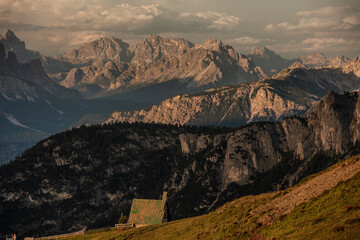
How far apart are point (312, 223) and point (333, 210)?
13.5 feet

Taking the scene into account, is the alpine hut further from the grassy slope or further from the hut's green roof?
the grassy slope

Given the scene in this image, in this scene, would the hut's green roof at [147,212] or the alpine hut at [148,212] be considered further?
the hut's green roof at [147,212]

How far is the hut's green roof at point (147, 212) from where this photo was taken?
162250 millimetres

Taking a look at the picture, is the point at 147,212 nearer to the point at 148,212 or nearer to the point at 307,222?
the point at 148,212

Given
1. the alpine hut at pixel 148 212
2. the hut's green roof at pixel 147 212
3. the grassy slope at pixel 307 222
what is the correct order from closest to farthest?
the grassy slope at pixel 307 222
the alpine hut at pixel 148 212
the hut's green roof at pixel 147 212

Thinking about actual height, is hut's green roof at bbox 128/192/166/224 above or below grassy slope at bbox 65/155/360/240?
below

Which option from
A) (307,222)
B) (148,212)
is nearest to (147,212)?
(148,212)

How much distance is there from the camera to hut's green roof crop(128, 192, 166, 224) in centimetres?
16225

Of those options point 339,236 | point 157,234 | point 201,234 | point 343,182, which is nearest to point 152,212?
point 157,234

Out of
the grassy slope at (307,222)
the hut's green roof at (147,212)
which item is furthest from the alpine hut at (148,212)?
the grassy slope at (307,222)

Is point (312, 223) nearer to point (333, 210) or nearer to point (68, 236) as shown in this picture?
point (333, 210)

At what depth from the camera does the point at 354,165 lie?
294ft

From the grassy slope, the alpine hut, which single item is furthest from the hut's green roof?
the grassy slope

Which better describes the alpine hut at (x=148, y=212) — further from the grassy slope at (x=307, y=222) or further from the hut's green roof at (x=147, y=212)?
the grassy slope at (x=307, y=222)
